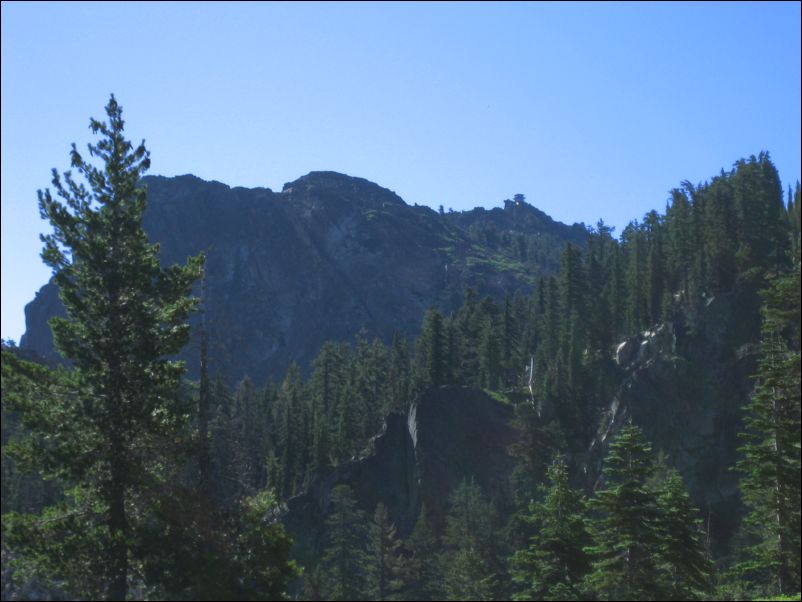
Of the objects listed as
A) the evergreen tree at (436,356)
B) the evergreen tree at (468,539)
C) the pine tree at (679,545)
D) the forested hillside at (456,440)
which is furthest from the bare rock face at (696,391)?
the pine tree at (679,545)

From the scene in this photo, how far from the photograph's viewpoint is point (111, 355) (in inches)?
782

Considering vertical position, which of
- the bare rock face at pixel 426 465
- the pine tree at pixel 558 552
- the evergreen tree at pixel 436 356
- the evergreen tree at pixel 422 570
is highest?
the evergreen tree at pixel 436 356

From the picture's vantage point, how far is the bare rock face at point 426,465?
79.9 m

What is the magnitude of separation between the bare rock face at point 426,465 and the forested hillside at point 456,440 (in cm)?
23

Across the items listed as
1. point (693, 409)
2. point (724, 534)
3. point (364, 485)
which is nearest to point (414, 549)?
point (364, 485)

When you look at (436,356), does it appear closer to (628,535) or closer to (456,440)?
(456,440)

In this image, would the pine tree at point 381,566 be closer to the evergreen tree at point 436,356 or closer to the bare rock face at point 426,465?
the bare rock face at point 426,465

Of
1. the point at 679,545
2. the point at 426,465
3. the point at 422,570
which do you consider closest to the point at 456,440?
the point at 426,465

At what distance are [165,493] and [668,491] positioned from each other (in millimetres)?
15888

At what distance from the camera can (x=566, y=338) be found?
300 ft

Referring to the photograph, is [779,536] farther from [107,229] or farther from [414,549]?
[414,549]

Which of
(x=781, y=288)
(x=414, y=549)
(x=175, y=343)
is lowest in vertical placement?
(x=414, y=549)

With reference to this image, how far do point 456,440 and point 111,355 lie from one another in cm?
6490

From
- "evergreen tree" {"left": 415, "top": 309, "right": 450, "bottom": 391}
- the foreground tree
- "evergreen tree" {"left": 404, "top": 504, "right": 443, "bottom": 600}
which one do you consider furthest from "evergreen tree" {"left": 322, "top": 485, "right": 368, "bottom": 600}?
the foreground tree
